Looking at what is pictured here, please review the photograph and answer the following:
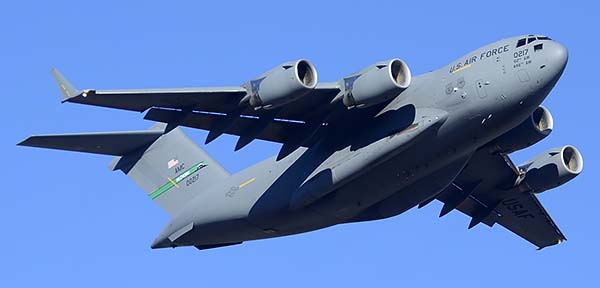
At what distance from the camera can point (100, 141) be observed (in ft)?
72.0

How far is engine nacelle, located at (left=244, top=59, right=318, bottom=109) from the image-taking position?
18.0 m

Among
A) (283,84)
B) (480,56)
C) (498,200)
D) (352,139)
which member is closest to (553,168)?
(498,200)

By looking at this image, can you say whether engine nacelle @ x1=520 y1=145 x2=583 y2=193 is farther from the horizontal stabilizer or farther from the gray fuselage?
the horizontal stabilizer

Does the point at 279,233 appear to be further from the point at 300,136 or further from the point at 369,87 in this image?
the point at 369,87

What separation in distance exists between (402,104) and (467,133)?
103 centimetres

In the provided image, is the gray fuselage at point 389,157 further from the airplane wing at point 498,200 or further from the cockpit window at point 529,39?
the airplane wing at point 498,200

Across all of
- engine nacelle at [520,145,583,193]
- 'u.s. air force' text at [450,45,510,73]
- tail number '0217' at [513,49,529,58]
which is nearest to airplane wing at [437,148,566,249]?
engine nacelle at [520,145,583,193]

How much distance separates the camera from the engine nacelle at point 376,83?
717 inches

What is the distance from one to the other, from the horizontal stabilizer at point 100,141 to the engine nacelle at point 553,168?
20.8ft

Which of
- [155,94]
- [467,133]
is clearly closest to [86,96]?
[155,94]

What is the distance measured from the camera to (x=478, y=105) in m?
18.3

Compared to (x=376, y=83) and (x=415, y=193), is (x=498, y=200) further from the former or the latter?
(x=376, y=83)

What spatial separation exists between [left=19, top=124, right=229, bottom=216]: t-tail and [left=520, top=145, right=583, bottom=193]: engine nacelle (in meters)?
5.04

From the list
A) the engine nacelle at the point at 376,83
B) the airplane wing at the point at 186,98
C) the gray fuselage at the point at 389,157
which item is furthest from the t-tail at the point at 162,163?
the engine nacelle at the point at 376,83
